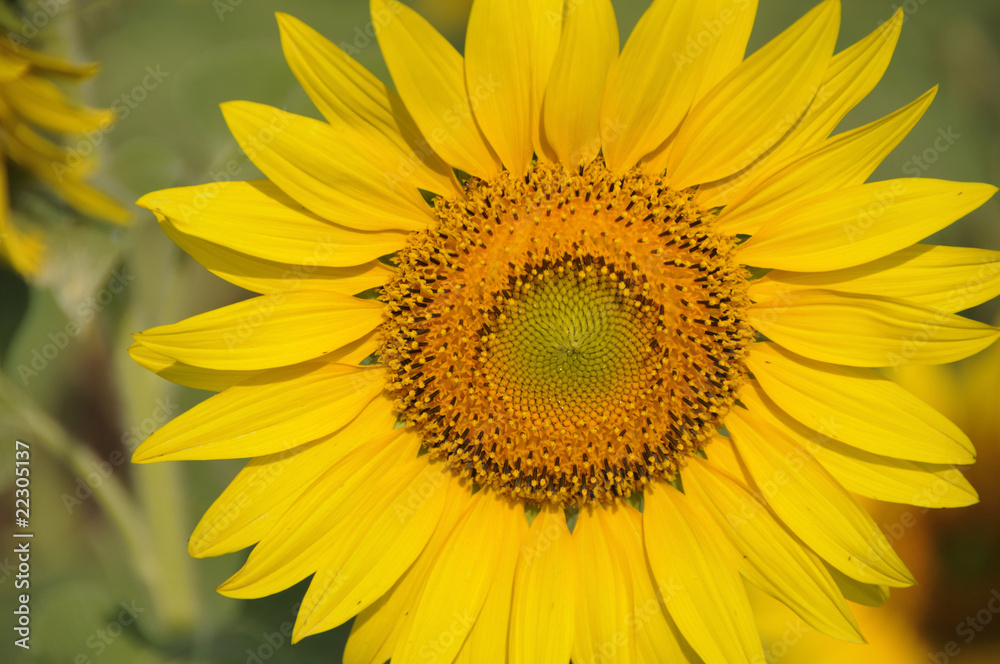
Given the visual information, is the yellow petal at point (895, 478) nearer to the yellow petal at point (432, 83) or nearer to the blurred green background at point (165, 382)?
the blurred green background at point (165, 382)

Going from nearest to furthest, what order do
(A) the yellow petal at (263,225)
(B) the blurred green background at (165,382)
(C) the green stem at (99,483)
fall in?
(A) the yellow petal at (263,225), (B) the blurred green background at (165,382), (C) the green stem at (99,483)

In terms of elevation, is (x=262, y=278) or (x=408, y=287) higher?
(x=262, y=278)

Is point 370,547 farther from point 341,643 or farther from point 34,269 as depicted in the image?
point 34,269

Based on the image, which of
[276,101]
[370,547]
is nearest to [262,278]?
[370,547]

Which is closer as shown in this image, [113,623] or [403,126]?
[403,126]

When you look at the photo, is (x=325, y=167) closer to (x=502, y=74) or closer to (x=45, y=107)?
(x=502, y=74)

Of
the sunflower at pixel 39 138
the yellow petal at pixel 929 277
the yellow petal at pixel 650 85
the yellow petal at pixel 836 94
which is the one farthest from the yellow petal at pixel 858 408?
the sunflower at pixel 39 138
